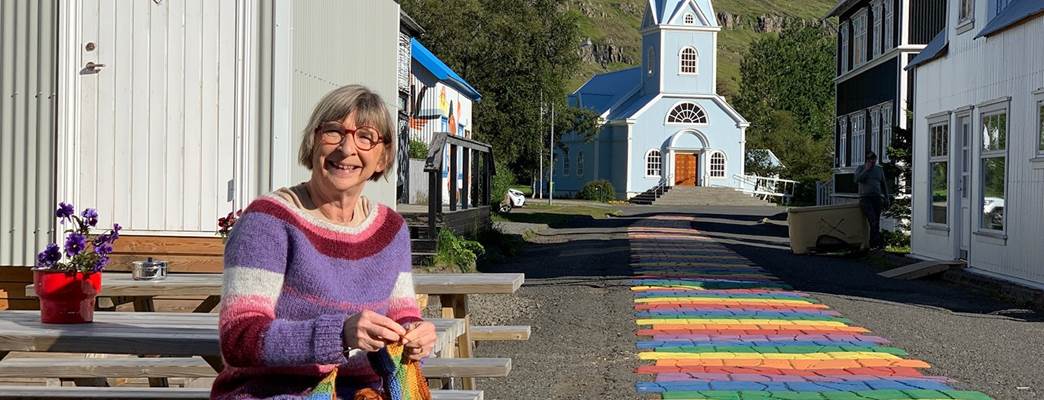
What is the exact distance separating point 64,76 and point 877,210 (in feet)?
56.8

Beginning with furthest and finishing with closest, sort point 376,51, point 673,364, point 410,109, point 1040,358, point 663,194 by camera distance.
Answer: point 663,194, point 410,109, point 376,51, point 1040,358, point 673,364

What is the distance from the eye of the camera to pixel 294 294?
3613 millimetres

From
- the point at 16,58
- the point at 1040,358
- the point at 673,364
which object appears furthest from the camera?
the point at 1040,358

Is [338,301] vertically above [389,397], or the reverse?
[338,301]

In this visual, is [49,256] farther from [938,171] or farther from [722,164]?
[722,164]

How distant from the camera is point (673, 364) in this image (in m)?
9.62

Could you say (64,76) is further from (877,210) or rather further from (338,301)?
(877,210)

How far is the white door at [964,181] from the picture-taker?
19.2 meters

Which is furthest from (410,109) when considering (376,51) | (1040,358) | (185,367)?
(185,367)

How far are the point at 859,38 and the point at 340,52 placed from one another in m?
30.1

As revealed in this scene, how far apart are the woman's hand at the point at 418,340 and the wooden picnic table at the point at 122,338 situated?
1074mm

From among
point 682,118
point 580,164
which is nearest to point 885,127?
point 682,118

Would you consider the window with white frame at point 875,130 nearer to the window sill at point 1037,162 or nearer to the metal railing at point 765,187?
the window sill at point 1037,162

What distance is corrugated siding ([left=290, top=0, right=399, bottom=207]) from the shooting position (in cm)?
989
